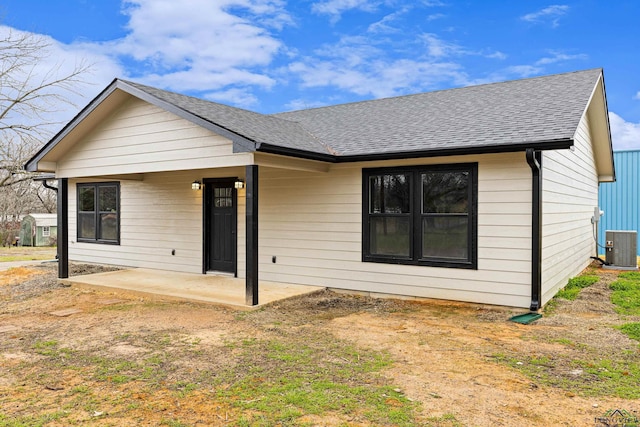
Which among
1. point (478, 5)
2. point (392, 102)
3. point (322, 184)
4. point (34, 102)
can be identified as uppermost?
point (478, 5)

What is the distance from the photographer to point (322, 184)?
318 inches

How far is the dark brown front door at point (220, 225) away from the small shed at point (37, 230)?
14605mm

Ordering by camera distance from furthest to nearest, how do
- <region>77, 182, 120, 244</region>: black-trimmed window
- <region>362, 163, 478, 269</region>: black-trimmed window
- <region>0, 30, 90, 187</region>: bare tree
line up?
1. <region>0, 30, 90, 187</region>: bare tree
2. <region>77, 182, 120, 244</region>: black-trimmed window
3. <region>362, 163, 478, 269</region>: black-trimmed window

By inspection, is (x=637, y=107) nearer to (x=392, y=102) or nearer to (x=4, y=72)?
(x=392, y=102)

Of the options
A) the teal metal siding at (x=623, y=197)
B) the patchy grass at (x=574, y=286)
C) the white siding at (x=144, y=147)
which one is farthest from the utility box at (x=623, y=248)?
the white siding at (x=144, y=147)

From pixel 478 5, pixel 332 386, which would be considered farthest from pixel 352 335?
pixel 478 5

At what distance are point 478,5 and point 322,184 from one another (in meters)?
11.4

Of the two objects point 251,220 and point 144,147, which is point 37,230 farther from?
point 251,220

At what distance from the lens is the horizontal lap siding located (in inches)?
252

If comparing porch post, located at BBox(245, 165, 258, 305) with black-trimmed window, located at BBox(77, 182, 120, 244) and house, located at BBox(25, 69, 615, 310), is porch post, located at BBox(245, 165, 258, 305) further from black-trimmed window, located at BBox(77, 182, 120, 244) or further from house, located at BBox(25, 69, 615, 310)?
black-trimmed window, located at BBox(77, 182, 120, 244)

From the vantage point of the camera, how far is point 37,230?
2050cm

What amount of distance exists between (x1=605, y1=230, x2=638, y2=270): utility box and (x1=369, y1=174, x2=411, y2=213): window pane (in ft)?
23.8

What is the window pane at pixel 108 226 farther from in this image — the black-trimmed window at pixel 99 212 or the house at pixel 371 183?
the house at pixel 371 183

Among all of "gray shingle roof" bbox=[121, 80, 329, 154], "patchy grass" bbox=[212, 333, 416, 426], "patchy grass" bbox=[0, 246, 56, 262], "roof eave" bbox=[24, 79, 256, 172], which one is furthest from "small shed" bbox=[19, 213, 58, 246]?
"patchy grass" bbox=[212, 333, 416, 426]
